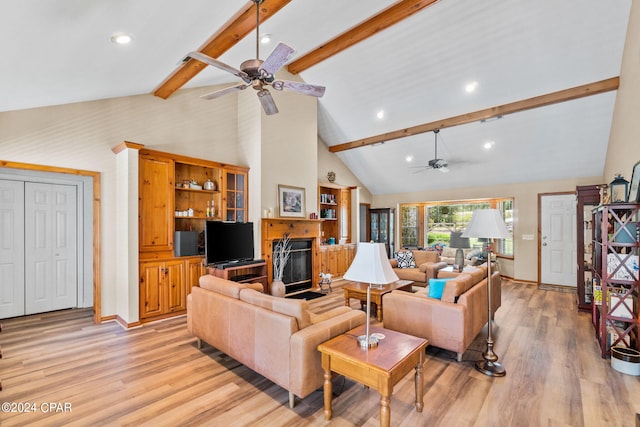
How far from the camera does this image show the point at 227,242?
4.77 m

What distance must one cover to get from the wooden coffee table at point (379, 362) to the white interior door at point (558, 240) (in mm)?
6231

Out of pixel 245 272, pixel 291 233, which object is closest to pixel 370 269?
pixel 245 272

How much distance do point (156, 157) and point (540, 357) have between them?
547 centimetres

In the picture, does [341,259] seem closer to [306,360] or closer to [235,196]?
[235,196]

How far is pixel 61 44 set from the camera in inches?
96.9

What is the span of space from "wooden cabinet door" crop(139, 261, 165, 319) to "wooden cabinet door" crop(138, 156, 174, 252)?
26 centimetres

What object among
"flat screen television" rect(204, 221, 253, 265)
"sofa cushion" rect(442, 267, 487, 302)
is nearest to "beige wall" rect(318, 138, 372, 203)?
"flat screen television" rect(204, 221, 253, 265)

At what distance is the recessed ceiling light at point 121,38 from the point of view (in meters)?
2.61

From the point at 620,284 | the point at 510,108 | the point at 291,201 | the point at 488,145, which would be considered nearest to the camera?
the point at 620,284

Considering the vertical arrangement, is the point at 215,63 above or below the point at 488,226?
above

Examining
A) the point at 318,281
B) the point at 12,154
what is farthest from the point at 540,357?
the point at 12,154

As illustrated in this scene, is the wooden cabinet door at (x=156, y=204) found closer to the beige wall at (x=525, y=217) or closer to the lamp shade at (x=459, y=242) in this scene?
the lamp shade at (x=459, y=242)

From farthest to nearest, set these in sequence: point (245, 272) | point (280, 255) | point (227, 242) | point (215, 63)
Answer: point (280, 255) → point (245, 272) → point (227, 242) → point (215, 63)

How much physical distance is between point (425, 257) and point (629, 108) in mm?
3968
